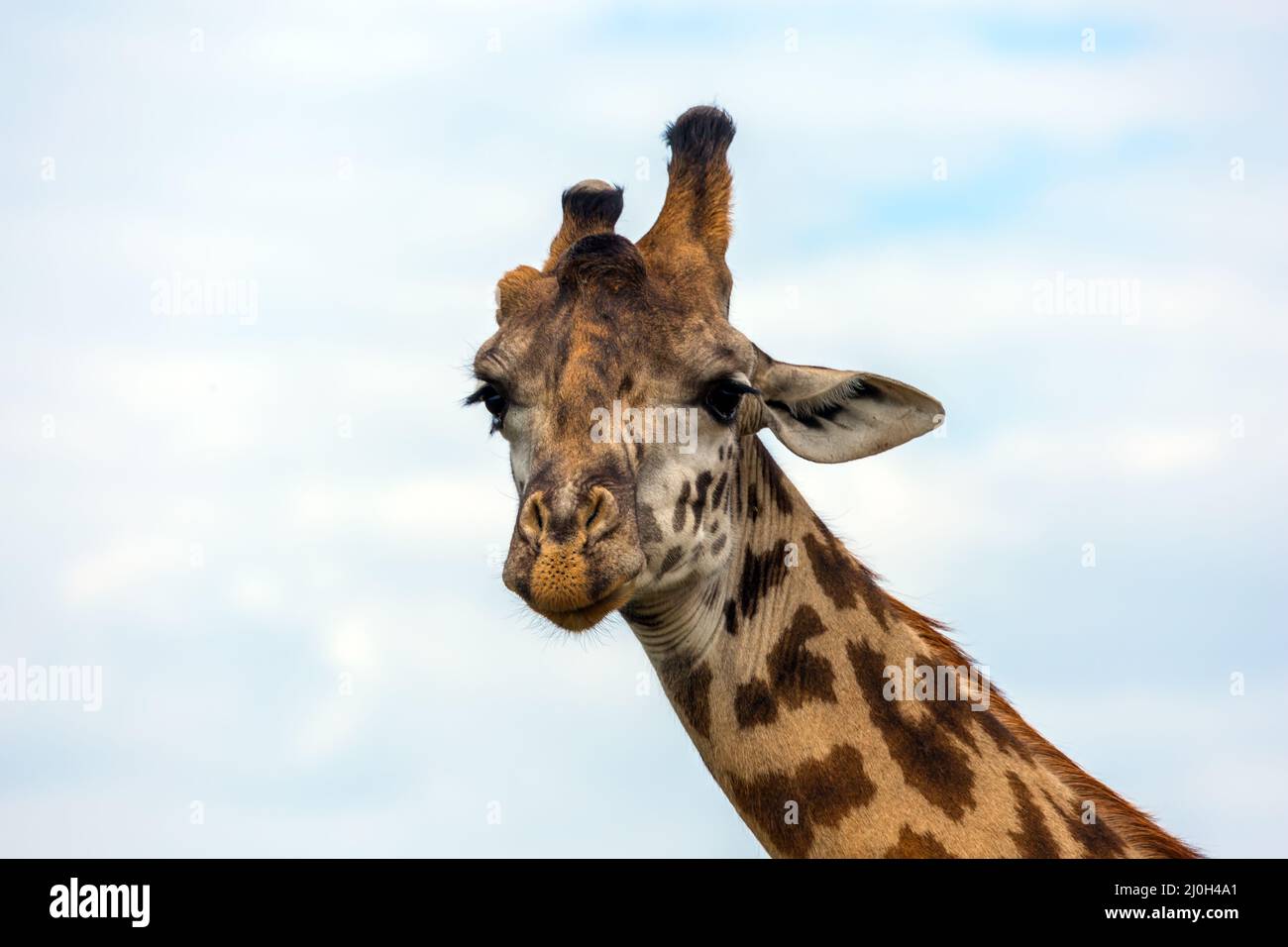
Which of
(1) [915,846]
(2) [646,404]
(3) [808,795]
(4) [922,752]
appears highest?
(2) [646,404]

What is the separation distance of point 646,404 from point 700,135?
103 inches

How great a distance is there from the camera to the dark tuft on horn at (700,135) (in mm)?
14477

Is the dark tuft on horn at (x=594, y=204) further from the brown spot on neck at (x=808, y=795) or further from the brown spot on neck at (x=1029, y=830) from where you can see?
the brown spot on neck at (x=1029, y=830)

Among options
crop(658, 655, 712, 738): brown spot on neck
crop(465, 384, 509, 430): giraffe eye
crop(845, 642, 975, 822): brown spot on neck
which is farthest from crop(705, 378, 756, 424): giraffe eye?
crop(845, 642, 975, 822): brown spot on neck

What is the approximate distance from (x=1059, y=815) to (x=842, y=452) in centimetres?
283

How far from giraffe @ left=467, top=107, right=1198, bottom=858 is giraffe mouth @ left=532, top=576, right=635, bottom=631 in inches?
0.8

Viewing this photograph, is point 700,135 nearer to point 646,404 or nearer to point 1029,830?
point 646,404

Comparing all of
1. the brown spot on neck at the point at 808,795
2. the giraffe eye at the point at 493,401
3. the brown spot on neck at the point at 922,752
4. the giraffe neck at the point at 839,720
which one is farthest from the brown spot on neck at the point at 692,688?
the giraffe eye at the point at 493,401

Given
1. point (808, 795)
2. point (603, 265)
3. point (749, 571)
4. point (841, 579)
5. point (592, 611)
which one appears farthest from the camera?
point (841, 579)

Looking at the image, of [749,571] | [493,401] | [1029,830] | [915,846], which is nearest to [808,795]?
[915,846]

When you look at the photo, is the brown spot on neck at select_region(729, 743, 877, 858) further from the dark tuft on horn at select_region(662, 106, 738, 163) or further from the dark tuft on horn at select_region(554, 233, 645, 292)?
the dark tuft on horn at select_region(662, 106, 738, 163)

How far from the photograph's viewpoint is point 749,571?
44.4 ft

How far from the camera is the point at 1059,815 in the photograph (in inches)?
517
